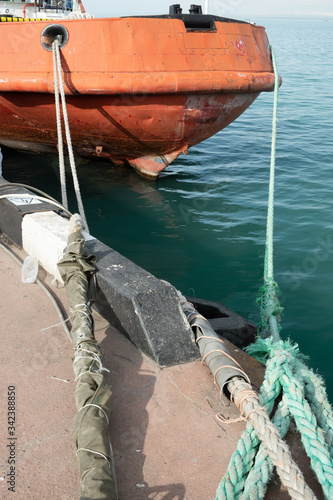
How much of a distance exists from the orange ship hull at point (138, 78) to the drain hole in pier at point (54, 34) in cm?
6

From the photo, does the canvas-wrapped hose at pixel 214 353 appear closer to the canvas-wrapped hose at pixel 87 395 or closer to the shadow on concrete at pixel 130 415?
the shadow on concrete at pixel 130 415

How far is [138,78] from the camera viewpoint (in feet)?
15.5

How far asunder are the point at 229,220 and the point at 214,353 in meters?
3.69

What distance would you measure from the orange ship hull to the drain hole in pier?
58mm

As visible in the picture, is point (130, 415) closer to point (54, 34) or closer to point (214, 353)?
point (214, 353)

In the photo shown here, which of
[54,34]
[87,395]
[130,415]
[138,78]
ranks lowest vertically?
[130,415]

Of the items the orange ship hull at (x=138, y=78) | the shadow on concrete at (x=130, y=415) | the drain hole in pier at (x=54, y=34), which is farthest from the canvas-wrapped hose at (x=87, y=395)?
the drain hole in pier at (x=54, y=34)

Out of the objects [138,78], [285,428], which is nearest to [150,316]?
[285,428]

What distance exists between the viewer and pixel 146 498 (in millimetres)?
1592

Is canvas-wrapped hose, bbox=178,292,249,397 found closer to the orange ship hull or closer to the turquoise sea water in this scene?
the turquoise sea water

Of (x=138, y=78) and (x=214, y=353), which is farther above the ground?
(x=138, y=78)

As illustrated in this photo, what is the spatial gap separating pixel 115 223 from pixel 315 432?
396cm

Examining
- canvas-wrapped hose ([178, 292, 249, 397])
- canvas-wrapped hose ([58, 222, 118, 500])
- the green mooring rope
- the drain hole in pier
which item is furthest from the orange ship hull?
the green mooring rope

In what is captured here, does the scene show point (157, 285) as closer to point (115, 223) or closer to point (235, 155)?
point (115, 223)
